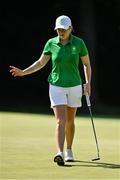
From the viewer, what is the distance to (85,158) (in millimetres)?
11547

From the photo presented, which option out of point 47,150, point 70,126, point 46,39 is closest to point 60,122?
point 70,126

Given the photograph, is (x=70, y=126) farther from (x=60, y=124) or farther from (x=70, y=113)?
(x=60, y=124)

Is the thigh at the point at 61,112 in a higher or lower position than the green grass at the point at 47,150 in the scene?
higher

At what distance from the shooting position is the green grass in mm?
10023

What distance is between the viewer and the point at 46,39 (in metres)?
25.4

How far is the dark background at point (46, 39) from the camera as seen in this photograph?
A: 2516 cm

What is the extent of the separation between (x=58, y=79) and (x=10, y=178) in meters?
1.92

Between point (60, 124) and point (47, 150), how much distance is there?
59.7 inches

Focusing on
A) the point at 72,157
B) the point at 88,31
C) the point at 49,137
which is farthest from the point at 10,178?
the point at 88,31

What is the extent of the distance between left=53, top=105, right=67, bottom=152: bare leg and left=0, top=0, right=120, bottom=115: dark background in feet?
45.8

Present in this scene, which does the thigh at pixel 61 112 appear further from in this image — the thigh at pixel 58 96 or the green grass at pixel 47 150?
the green grass at pixel 47 150

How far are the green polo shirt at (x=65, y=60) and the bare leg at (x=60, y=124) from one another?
30cm

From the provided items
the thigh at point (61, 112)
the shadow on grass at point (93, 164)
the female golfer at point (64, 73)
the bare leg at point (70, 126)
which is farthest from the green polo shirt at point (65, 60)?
the shadow on grass at point (93, 164)

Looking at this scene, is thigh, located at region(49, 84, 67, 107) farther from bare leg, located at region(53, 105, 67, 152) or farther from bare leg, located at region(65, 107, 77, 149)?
bare leg, located at region(65, 107, 77, 149)
